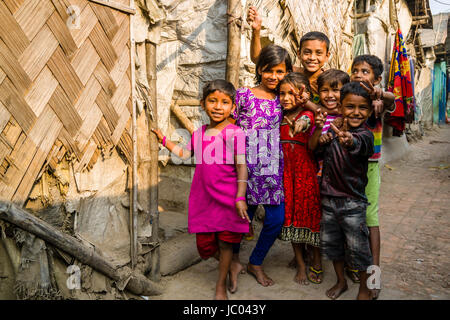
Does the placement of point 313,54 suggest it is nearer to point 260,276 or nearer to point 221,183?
point 221,183

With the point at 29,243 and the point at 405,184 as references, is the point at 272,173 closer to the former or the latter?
the point at 29,243

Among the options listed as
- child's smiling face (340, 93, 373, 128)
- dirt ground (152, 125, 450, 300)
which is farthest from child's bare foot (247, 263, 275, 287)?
child's smiling face (340, 93, 373, 128)

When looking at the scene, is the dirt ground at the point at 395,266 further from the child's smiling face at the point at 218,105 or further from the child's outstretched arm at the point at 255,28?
the child's outstretched arm at the point at 255,28

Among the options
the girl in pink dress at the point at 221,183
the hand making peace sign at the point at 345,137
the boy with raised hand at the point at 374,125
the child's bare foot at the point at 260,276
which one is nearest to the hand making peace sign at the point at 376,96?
the boy with raised hand at the point at 374,125

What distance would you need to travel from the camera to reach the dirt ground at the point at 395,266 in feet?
7.47

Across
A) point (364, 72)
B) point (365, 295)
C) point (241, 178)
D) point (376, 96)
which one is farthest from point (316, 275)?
point (364, 72)

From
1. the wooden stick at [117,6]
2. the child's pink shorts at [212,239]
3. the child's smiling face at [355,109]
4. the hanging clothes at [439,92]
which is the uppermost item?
the hanging clothes at [439,92]

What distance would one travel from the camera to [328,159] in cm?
219

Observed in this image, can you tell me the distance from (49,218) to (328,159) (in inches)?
68.1

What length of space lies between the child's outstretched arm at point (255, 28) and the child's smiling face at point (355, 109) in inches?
34.0

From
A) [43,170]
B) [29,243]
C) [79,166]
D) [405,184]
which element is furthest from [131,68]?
[405,184]

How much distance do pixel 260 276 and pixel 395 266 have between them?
1.15 metres

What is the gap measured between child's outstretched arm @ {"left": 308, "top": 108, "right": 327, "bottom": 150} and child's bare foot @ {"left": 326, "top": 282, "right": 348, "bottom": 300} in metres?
0.97

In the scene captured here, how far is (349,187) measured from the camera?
2109 millimetres
